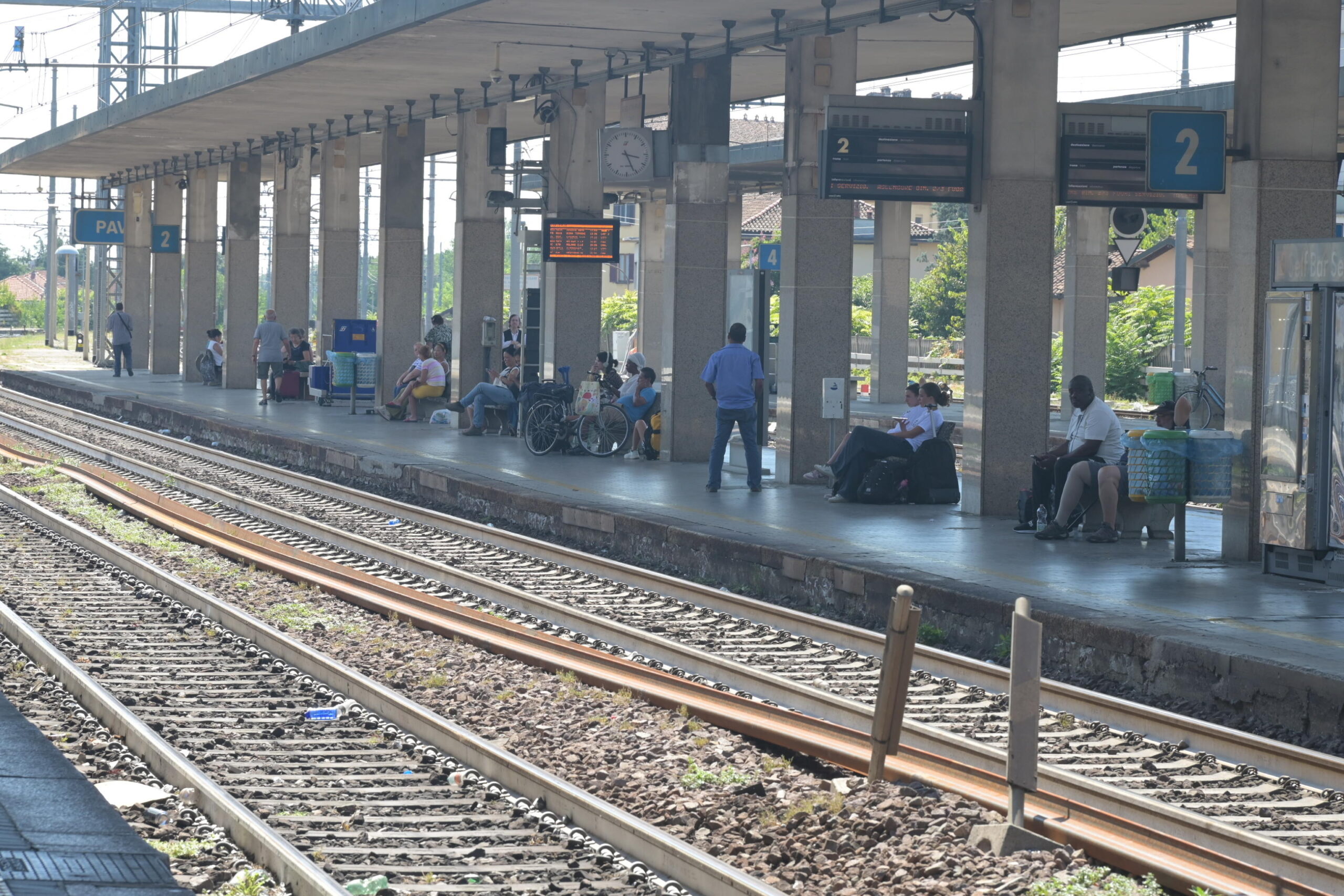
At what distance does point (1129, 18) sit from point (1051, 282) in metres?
4.96

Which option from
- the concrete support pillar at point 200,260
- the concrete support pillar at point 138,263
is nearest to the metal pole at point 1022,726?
the concrete support pillar at point 200,260

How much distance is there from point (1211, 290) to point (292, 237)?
17.7 m

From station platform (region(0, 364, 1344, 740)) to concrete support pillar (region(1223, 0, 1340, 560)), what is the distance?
3.46ft

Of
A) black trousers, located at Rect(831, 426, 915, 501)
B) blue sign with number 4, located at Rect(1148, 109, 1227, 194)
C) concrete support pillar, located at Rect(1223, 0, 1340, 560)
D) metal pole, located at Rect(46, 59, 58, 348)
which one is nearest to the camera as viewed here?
concrete support pillar, located at Rect(1223, 0, 1340, 560)

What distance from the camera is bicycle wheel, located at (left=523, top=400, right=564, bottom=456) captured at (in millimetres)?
21938

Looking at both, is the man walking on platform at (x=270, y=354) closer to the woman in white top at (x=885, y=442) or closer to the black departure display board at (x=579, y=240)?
the black departure display board at (x=579, y=240)

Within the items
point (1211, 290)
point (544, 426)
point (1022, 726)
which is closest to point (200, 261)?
point (544, 426)

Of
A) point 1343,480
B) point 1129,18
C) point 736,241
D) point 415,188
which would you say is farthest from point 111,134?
point 1343,480

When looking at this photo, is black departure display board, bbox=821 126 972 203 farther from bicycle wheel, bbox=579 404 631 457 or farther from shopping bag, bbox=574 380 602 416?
bicycle wheel, bbox=579 404 631 457

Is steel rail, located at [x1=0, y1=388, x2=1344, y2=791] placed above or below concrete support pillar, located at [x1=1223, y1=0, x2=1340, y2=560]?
below

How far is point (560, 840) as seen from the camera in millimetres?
6305

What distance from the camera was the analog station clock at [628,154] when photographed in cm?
2047

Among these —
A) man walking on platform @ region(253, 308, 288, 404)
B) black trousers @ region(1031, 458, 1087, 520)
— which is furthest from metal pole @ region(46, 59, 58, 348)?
black trousers @ region(1031, 458, 1087, 520)

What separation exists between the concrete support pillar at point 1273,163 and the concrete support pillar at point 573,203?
38.7 ft
